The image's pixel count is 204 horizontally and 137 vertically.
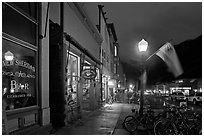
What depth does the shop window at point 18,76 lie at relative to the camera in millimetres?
7476

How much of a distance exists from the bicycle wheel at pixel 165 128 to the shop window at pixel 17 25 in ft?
16.8

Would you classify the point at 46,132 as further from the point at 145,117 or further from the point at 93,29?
the point at 93,29

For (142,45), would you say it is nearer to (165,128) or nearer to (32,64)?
(165,128)

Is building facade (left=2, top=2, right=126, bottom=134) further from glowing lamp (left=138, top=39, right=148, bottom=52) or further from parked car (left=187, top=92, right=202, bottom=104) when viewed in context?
parked car (left=187, top=92, right=202, bottom=104)

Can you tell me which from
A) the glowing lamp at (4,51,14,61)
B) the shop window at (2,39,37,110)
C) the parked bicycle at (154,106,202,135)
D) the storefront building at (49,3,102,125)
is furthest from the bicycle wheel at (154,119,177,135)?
the glowing lamp at (4,51,14,61)

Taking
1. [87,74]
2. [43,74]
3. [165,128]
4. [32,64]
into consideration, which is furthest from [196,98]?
[32,64]

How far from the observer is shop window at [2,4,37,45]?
24.6 feet

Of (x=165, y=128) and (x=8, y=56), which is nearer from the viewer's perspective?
(x=8, y=56)

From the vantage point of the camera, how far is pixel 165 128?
29.2 feet

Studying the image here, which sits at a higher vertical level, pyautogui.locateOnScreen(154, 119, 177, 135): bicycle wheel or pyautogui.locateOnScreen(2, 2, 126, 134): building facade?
pyautogui.locateOnScreen(2, 2, 126, 134): building facade

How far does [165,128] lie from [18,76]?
5067mm

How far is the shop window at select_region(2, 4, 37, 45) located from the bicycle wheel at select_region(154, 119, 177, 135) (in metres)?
5.11

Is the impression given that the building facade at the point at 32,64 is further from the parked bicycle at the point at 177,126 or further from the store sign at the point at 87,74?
the parked bicycle at the point at 177,126

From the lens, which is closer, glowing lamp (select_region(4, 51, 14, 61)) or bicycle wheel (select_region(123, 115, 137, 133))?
glowing lamp (select_region(4, 51, 14, 61))
